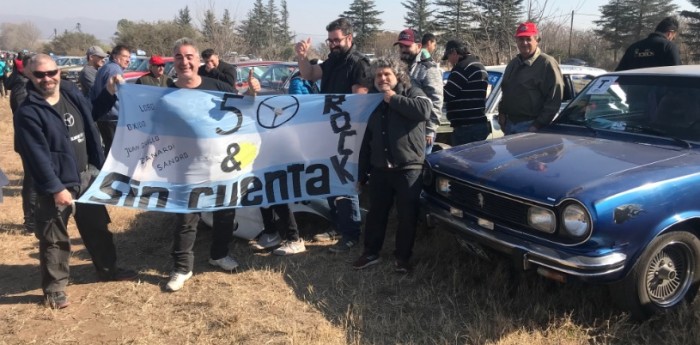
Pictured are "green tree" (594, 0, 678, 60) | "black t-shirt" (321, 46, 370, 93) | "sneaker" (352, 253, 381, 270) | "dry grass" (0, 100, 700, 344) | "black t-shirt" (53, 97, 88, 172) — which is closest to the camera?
"dry grass" (0, 100, 700, 344)

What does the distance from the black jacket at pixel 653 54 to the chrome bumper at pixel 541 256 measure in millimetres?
3947

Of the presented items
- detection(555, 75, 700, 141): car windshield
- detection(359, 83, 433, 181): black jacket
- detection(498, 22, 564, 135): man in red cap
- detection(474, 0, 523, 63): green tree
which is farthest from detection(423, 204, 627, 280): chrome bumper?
detection(474, 0, 523, 63): green tree

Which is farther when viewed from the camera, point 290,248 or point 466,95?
point 466,95

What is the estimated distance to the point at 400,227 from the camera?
445cm

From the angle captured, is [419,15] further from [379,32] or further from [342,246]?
[342,246]

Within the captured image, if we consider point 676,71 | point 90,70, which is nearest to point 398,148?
point 676,71

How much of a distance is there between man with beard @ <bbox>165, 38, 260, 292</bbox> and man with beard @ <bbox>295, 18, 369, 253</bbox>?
0.85m

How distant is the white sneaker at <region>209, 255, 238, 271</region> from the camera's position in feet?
15.2

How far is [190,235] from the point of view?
436 cm

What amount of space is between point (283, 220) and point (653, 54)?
4713 mm

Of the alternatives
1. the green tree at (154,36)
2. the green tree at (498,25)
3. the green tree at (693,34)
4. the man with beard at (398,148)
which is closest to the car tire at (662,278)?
the man with beard at (398,148)

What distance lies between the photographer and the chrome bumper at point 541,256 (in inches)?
123

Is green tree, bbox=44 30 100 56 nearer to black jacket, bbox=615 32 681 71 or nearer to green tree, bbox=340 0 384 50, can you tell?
green tree, bbox=340 0 384 50

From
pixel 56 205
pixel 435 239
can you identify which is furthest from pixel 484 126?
pixel 56 205
